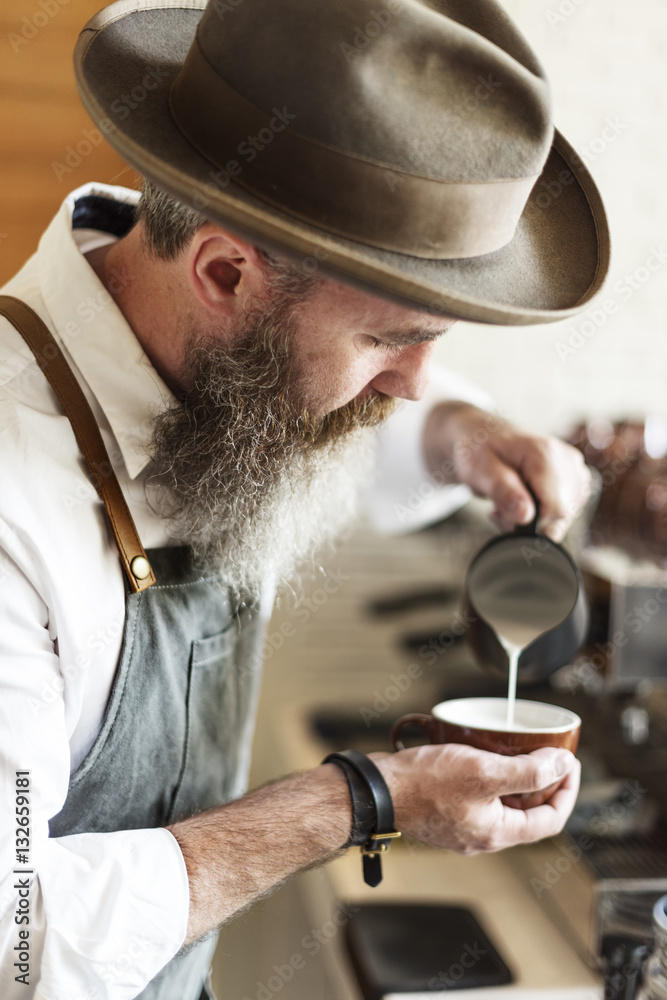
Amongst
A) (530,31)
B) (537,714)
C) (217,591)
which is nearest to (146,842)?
(217,591)

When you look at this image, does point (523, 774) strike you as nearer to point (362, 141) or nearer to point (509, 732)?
point (509, 732)

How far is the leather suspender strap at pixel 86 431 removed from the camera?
919mm

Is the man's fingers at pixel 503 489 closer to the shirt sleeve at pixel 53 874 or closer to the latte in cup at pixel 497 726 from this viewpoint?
the latte in cup at pixel 497 726

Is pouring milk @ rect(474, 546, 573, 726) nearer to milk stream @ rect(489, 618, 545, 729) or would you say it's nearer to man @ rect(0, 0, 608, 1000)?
milk stream @ rect(489, 618, 545, 729)

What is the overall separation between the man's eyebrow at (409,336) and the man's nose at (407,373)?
0.03 m

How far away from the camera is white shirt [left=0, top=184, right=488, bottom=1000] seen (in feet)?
2.54

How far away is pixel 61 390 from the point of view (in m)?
0.92

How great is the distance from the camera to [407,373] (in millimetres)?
957

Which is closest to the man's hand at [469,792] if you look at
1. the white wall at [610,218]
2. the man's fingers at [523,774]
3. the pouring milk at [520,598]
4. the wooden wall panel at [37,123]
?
the man's fingers at [523,774]

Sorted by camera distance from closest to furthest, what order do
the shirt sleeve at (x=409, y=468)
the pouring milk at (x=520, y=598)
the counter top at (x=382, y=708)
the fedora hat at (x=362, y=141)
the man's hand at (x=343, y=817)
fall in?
1. the fedora hat at (x=362, y=141)
2. the man's hand at (x=343, y=817)
3. the pouring milk at (x=520, y=598)
4. the counter top at (x=382, y=708)
5. the shirt sleeve at (x=409, y=468)

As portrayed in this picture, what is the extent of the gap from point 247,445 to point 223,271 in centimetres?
20

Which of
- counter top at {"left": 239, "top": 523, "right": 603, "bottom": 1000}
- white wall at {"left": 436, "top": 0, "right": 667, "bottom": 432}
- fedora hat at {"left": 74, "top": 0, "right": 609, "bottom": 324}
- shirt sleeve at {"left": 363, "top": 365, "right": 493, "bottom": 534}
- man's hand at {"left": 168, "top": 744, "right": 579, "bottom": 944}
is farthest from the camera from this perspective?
white wall at {"left": 436, "top": 0, "right": 667, "bottom": 432}

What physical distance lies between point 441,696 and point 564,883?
2.29 ft

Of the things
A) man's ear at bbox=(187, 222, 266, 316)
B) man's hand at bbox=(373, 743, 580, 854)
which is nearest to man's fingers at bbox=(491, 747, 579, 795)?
man's hand at bbox=(373, 743, 580, 854)
